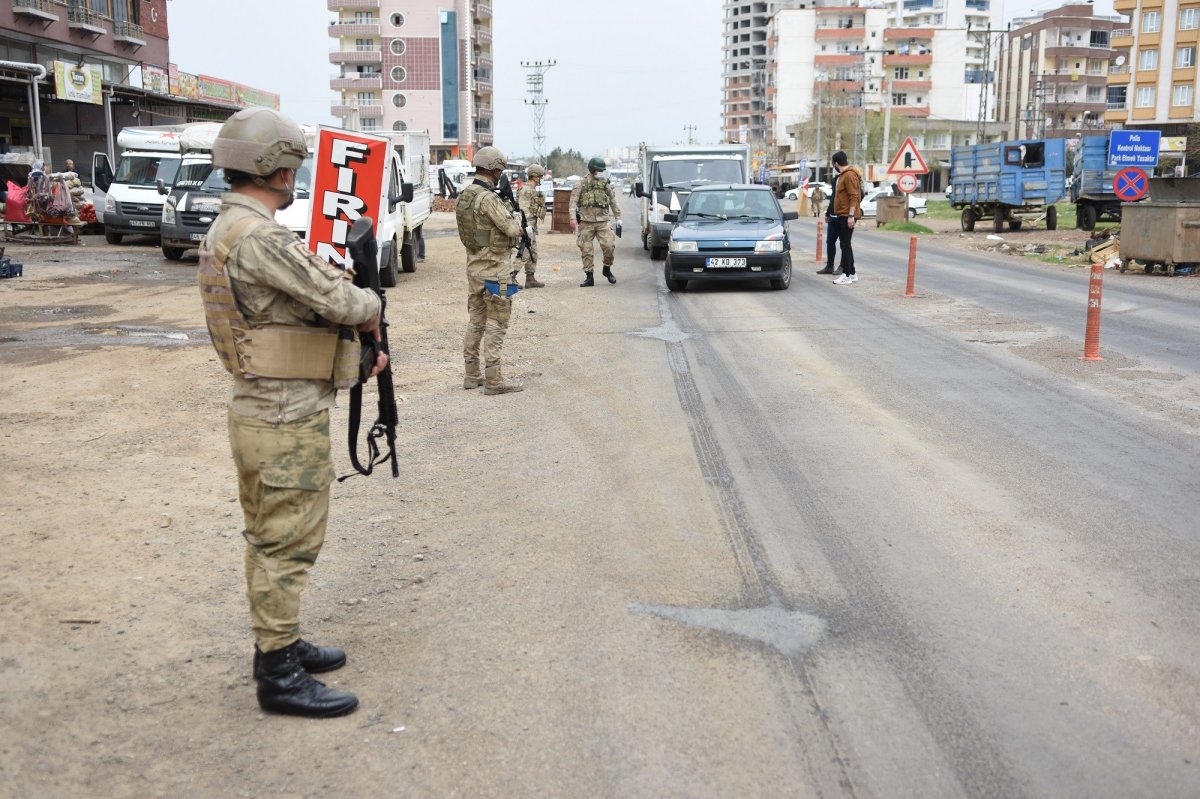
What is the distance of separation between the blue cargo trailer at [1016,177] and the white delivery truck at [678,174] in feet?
43.7

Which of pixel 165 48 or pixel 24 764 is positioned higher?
pixel 165 48

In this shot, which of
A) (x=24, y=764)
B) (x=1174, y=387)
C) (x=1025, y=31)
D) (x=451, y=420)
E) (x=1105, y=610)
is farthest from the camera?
(x=1025, y=31)

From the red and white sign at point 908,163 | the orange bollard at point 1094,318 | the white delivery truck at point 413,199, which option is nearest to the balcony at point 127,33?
the white delivery truck at point 413,199

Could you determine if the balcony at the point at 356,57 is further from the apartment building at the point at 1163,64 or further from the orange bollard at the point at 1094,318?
the orange bollard at the point at 1094,318

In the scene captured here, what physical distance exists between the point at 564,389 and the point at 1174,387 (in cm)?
508

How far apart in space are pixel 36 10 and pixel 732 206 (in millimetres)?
31279

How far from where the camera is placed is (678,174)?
80.2ft

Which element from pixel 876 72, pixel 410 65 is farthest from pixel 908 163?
pixel 876 72

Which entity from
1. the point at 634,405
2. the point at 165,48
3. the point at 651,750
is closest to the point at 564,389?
the point at 634,405

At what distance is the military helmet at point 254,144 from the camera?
12.3 ft

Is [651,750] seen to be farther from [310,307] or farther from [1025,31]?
[1025,31]

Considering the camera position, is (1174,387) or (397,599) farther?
(1174,387)

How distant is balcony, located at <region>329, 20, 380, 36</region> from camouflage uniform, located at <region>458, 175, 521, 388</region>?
10396 centimetres

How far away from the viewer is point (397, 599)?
196 inches
